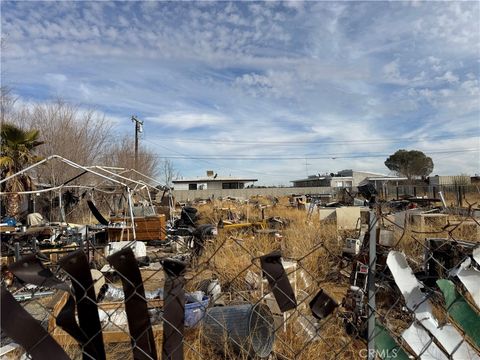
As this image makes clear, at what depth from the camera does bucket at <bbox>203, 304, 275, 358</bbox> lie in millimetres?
3184

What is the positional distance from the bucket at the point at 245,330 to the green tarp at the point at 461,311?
1.51 meters

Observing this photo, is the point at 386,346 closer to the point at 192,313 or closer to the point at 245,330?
the point at 245,330

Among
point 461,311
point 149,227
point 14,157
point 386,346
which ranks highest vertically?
point 14,157

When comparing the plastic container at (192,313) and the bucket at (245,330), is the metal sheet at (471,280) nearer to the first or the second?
the bucket at (245,330)

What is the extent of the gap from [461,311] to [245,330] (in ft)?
6.03

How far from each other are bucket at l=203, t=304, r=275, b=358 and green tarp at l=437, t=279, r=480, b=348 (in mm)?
1512

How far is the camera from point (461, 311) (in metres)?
1.99

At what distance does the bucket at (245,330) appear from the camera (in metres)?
3.18

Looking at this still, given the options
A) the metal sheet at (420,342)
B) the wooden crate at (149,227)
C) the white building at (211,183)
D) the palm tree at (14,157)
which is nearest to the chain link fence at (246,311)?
the metal sheet at (420,342)

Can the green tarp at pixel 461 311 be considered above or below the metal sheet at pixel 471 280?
below

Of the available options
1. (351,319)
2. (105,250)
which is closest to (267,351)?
(351,319)

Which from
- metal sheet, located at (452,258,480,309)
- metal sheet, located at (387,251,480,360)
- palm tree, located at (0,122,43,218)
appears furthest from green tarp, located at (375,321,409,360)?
palm tree, located at (0,122,43,218)

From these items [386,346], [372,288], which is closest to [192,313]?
[386,346]

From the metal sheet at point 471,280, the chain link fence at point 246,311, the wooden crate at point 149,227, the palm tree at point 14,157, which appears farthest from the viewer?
the palm tree at point 14,157
